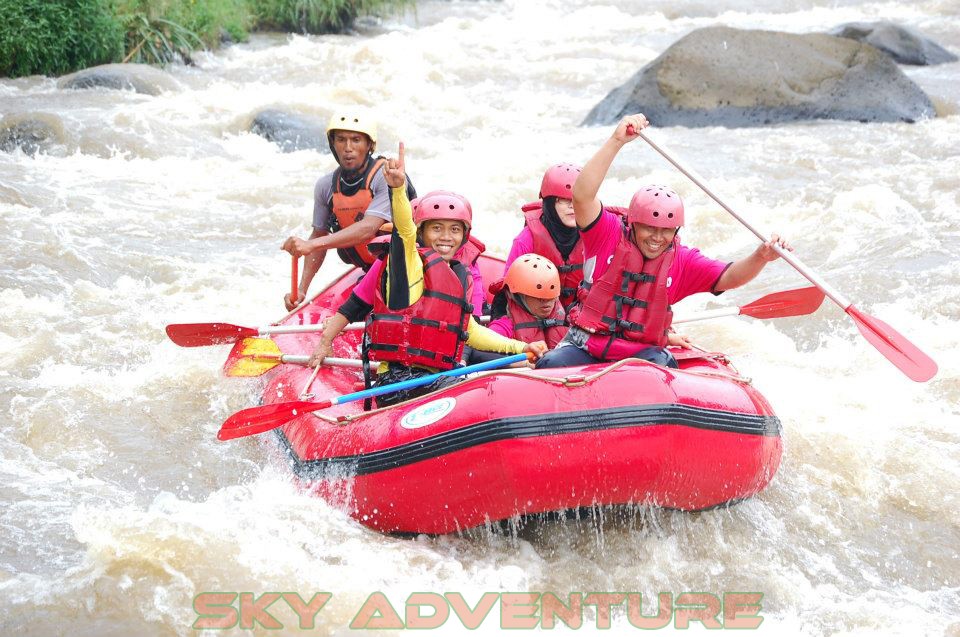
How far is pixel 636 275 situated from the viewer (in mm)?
4297

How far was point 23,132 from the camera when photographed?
10.2 m

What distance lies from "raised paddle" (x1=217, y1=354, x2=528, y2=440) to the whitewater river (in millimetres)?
232

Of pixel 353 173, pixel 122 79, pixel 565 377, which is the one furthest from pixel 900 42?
pixel 565 377

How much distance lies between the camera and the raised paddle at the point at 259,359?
500cm

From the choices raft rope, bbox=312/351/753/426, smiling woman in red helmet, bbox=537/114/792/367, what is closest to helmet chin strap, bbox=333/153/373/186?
smiling woman in red helmet, bbox=537/114/792/367

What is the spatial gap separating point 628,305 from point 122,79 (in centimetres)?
1006

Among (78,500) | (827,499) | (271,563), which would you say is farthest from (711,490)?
(78,500)

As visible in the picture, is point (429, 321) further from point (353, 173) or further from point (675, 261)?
point (353, 173)

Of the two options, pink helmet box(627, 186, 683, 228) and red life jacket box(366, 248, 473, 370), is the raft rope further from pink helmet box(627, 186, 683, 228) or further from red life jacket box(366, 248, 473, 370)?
pink helmet box(627, 186, 683, 228)

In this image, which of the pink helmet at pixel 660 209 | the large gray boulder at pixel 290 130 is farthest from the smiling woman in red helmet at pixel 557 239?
the large gray boulder at pixel 290 130

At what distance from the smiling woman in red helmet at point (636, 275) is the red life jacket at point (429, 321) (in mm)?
415

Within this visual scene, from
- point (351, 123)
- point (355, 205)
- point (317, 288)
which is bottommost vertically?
point (317, 288)

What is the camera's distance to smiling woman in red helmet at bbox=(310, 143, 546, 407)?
425 centimetres

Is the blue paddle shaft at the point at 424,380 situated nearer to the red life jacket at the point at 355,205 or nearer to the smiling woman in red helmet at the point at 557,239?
the smiling woman in red helmet at the point at 557,239
